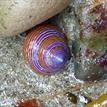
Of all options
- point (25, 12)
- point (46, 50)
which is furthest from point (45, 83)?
point (25, 12)

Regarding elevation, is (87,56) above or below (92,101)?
above

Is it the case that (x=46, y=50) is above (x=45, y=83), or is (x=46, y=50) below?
above

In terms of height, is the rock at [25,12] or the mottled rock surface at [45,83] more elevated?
the rock at [25,12]

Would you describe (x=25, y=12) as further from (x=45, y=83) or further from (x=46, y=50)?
(x=45, y=83)

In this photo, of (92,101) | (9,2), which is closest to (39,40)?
(9,2)

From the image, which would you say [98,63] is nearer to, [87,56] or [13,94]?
[87,56]
